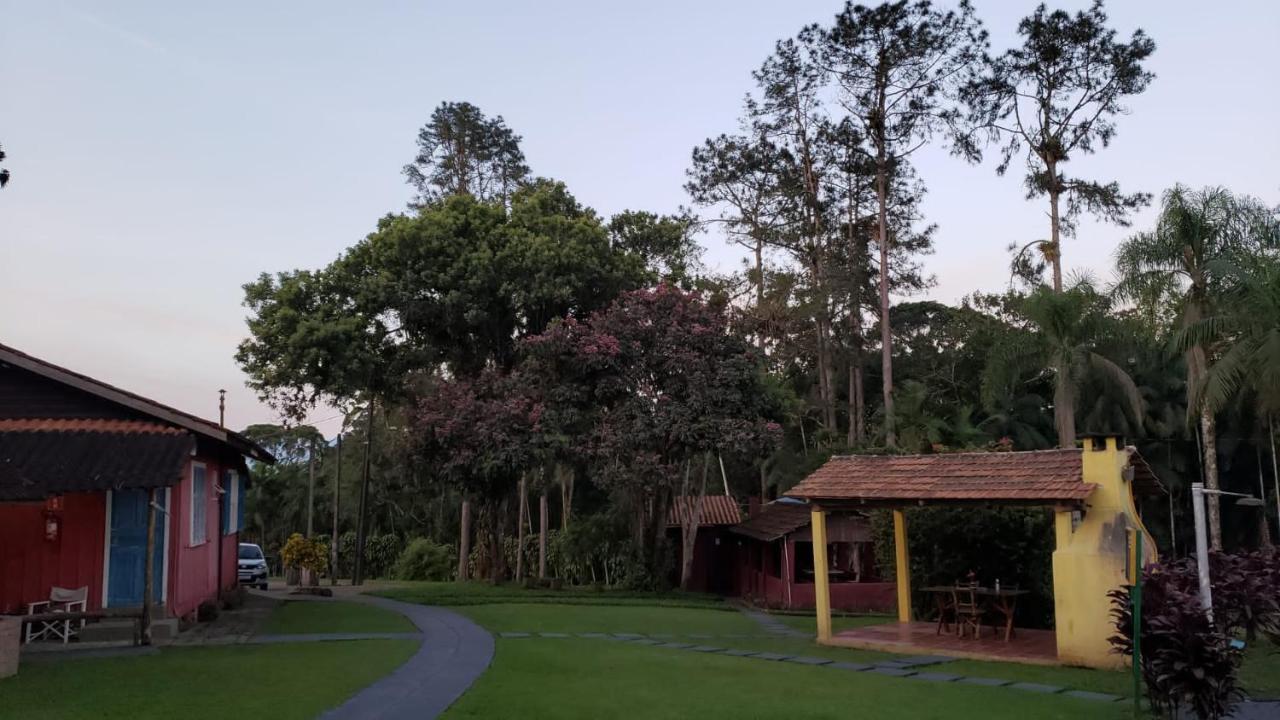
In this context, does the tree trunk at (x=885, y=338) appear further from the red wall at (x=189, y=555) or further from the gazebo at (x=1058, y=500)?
the red wall at (x=189, y=555)

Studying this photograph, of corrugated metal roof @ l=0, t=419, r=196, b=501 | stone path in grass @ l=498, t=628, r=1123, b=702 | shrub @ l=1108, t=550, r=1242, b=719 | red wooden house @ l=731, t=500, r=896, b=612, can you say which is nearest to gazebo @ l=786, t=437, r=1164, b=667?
Result: stone path in grass @ l=498, t=628, r=1123, b=702

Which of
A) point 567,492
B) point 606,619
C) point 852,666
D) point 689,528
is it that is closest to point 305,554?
point 606,619

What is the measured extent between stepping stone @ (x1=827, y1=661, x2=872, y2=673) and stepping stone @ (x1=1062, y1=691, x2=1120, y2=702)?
273cm

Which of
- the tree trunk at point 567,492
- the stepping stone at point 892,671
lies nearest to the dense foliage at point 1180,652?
the stepping stone at point 892,671

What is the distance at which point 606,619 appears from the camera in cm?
1952

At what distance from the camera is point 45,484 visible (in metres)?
12.1

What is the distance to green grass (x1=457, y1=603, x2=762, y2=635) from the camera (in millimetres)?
17672

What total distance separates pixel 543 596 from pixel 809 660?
12001mm

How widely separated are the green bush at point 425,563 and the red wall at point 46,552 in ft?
82.0

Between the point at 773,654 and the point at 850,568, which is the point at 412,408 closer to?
the point at 850,568

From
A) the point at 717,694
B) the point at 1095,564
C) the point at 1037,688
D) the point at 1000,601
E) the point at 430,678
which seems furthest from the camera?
the point at 1000,601

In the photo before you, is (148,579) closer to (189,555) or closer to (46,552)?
(46,552)

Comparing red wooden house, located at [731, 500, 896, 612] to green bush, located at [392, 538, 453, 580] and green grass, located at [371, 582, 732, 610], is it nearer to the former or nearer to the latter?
green grass, located at [371, 582, 732, 610]

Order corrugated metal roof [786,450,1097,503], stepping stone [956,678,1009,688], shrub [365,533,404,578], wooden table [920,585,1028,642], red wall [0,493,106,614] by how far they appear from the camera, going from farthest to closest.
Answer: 1. shrub [365,533,404,578]
2. wooden table [920,585,1028,642]
3. red wall [0,493,106,614]
4. corrugated metal roof [786,450,1097,503]
5. stepping stone [956,678,1009,688]
